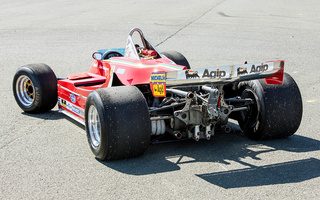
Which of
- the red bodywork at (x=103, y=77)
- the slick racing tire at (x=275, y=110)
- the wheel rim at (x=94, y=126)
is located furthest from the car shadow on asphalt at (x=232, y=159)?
the red bodywork at (x=103, y=77)

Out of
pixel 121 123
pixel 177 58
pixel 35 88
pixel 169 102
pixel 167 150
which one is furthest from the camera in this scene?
pixel 177 58

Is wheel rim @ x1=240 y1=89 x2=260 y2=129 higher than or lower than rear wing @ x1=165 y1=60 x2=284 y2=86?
lower

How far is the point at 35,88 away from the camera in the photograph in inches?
318

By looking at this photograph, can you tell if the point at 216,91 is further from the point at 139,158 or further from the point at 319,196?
the point at 319,196

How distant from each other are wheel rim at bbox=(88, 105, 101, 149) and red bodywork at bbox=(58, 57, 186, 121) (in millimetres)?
773

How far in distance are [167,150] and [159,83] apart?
3.34 ft

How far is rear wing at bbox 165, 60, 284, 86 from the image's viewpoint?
5730mm

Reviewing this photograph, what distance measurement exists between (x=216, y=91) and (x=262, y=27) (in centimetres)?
1282

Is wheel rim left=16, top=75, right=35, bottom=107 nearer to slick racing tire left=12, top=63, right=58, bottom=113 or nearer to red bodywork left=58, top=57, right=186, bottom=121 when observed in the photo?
slick racing tire left=12, top=63, right=58, bottom=113

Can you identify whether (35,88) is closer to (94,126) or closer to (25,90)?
(25,90)

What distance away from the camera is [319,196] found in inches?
194

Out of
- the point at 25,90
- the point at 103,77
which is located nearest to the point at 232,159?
the point at 103,77

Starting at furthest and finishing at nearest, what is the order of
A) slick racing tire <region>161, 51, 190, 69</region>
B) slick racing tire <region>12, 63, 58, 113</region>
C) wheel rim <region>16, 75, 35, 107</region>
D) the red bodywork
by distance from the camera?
slick racing tire <region>161, 51, 190, 69</region> → wheel rim <region>16, 75, 35, 107</region> → slick racing tire <region>12, 63, 58, 113</region> → the red bodywork

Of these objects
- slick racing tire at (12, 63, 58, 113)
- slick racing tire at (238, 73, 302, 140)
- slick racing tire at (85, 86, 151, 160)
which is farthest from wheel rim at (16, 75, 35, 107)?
slick racing tire at (238, 73, 302, 140)
